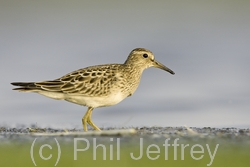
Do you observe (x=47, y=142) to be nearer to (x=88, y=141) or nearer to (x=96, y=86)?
(x=88, y=141)

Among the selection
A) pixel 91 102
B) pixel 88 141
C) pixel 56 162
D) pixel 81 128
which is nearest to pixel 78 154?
pixel 56 162

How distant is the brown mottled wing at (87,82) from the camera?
12.5 metres

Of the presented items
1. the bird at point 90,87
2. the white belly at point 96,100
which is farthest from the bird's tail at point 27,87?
the white belly at point 96,100

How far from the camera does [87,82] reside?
1270 centimetres

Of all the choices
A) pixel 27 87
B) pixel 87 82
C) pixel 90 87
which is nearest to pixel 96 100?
pixel 90 87

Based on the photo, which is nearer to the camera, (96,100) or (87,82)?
(96,100)

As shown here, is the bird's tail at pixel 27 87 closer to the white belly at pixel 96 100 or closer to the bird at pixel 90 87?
the bird at pixel 90 87

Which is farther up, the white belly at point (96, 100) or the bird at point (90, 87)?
the bird at point (90, 87)

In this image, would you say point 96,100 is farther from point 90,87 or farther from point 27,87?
point 27,87

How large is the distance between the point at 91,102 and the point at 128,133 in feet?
6.04

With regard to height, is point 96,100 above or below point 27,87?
below

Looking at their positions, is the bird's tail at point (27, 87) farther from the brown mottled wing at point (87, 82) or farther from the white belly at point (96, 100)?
the white belly at point (96, 100)

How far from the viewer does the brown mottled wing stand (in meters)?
12.5

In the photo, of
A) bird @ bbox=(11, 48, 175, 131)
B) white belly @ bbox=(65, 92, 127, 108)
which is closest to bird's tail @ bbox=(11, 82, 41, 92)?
bird @ bbox=(11, 48, 175, 131)
